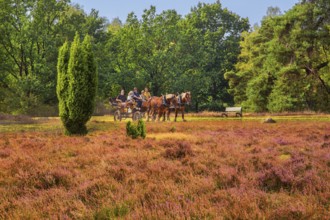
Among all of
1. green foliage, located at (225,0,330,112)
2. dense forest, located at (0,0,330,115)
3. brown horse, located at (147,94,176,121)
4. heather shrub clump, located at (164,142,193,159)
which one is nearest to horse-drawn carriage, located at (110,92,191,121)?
brown horse, located at (147,94,176,121)

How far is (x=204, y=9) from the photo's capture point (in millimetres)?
65375

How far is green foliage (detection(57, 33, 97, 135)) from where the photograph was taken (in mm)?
16031

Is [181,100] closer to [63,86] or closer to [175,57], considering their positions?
[63,86]

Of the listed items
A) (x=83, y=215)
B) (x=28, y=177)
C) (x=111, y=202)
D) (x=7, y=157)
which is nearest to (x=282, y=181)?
(x=111, y=202)

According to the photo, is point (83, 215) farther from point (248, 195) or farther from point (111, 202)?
point (248, 195)

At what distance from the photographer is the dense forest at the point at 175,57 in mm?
41062

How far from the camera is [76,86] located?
16016 mm

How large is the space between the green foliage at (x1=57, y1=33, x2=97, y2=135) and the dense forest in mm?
24689

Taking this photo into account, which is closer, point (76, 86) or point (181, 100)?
point (76, 86)

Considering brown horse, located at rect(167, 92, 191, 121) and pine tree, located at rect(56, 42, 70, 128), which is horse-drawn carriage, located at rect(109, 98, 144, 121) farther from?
pine tree, located at rect(56, 42, 70, 128)

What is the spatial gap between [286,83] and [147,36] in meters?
23.5

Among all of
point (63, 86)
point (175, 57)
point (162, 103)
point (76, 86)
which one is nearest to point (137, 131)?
point (76, 86)

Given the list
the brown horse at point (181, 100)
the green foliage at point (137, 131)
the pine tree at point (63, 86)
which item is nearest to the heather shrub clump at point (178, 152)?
the green foliage at point (137, 131)

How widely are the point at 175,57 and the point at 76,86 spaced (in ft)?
126
